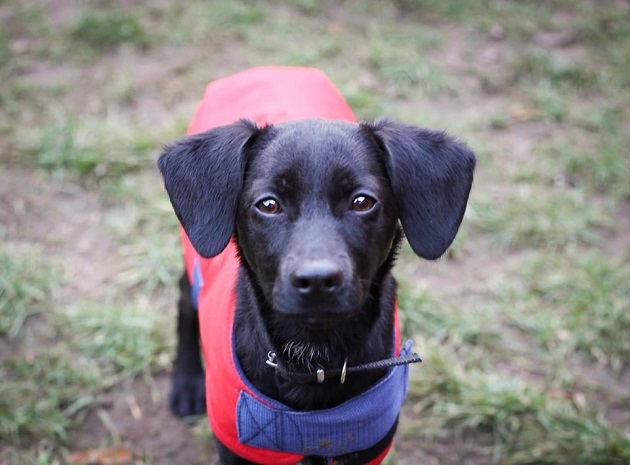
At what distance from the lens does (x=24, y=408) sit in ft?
10.8

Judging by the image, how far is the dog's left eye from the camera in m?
2.16

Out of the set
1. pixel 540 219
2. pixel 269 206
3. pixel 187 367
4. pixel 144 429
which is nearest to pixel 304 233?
pixel 269 206

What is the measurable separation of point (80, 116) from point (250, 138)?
3.43 meters

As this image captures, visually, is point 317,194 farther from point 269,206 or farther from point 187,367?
point 187,367

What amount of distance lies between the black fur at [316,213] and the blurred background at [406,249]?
1.15 m

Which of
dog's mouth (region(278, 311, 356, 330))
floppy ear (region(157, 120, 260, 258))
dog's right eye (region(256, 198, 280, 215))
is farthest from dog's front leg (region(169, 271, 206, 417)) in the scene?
dog's mouth (region(278, 311, 356, 330))

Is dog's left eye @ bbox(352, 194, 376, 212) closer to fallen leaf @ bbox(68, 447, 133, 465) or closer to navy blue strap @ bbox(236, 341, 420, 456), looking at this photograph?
navy blue strap @ bbox(236, 341, 420, 456)

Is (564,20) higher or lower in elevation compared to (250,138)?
lower

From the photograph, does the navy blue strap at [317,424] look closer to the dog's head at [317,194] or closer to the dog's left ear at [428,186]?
the dog's head at [317,194]

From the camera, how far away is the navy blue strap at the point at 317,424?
→ 224 centimetres

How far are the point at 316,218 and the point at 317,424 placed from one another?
0.65m

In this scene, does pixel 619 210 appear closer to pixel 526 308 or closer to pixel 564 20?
pixel 526 308

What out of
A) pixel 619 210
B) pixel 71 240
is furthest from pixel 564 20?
pixel 71 240

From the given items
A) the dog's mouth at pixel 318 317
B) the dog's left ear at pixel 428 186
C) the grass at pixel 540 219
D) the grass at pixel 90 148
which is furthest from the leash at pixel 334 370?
the grass at pixel 90 148
